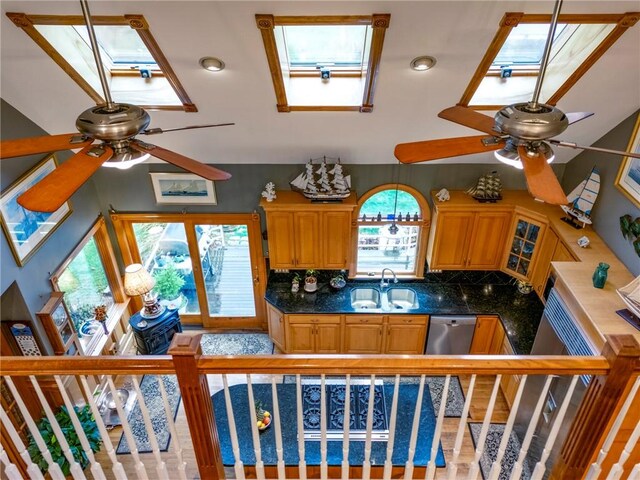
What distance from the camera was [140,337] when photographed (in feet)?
18.4

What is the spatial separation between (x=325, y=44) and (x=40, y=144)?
2.47 metres

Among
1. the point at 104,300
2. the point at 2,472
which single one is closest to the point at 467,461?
the point at 2,472

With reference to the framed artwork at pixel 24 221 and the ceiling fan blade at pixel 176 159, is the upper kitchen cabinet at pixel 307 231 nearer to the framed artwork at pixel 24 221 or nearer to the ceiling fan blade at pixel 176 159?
the framed artwork at pixel 24 221

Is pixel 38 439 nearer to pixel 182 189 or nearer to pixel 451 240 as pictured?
pixel 182 189

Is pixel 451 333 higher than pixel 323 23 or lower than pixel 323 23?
lower

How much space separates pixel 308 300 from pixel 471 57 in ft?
11.2

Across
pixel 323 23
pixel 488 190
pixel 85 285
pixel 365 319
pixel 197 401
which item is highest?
pixel 323 23

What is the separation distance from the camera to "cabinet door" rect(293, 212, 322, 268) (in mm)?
5422

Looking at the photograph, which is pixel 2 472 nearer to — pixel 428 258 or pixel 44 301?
pixel 44 301

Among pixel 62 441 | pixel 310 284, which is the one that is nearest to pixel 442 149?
pixel 62 441

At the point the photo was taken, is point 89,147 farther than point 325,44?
No

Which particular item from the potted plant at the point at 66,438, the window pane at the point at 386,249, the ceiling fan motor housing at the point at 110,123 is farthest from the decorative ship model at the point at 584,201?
the potted plant at the point at 66,438

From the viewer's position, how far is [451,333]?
552cm

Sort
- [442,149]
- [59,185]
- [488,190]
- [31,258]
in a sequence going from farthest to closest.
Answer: [488,190] < [31,258] < [442,149] < [59,185]
